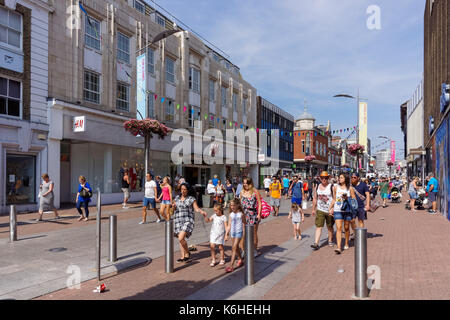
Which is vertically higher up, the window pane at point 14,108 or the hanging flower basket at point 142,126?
the window pane at point 14,108

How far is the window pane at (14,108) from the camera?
14352 mm

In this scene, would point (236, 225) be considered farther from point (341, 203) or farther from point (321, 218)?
point (341, 203)

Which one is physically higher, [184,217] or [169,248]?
[184,217]

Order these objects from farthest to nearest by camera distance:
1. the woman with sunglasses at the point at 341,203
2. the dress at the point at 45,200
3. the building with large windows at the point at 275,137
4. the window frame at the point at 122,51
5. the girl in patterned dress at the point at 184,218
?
the building with large windows at the point at 275,137, the window frame at the point at 122,51, the dress at the point at 45,200, the woman with sunglasses at the point at 341,203, the girl in patterned dress at the point at 184,218

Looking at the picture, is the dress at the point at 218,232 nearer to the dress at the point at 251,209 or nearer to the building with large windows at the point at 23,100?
the dress at the point at 251,209

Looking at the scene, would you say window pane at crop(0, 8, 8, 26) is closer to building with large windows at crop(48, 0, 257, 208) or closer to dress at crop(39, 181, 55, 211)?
building with large windows at crop(48, 0, 257, 208)

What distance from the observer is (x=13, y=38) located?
47.4 feet

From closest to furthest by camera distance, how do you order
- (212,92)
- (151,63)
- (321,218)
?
1. (321,218)
2. (151,63)
3. (212,92)

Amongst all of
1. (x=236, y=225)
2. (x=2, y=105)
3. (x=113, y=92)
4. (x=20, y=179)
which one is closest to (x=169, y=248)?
(x=236, y=225)

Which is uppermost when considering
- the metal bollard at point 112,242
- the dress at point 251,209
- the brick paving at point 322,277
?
the dress at point 251,209

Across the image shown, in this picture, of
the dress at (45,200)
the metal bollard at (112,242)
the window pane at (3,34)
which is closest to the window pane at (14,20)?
the window pane at (3,34)

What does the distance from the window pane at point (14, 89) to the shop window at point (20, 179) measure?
2605mm

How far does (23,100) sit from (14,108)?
0.51 m

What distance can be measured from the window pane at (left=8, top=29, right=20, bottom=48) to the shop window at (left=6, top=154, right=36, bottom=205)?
4.84m
